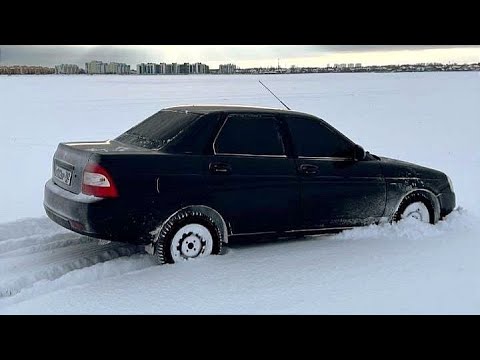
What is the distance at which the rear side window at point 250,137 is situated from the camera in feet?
18.9

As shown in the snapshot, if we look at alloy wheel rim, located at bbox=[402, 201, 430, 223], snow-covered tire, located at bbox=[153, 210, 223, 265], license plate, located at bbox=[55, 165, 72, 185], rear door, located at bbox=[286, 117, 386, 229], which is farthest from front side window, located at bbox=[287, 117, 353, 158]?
license plate, located at bbox=[55, 165, 72, 185]

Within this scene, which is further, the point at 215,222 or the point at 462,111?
the point at 462,111

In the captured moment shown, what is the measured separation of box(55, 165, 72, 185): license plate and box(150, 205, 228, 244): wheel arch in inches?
38.4

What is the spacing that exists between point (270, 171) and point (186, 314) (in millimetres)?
2016

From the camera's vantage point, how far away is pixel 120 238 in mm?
5188

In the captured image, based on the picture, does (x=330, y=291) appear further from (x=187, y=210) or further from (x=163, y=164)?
(x=163, y=164)

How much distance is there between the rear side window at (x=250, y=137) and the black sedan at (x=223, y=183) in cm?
1

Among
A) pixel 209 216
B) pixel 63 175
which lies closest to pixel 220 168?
pixel 209 216

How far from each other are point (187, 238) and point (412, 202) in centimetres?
276

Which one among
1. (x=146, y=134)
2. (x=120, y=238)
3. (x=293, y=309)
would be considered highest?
(x=146, y=134)

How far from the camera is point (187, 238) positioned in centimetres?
543

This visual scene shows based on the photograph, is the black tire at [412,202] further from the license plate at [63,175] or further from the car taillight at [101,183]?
the license plate at [63,175]

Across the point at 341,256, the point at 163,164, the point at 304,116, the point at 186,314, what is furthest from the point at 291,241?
the point at 186,314

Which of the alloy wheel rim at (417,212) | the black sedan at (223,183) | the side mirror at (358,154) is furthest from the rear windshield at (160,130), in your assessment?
the alloy wheel rim at (417,212)
